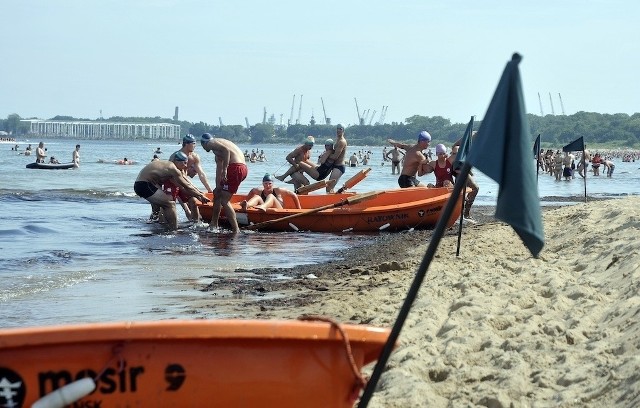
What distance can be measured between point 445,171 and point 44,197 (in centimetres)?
1396

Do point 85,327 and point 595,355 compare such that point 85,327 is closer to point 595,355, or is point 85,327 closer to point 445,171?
point 595,355

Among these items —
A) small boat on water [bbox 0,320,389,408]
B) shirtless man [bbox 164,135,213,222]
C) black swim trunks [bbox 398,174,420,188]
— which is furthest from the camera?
black swim trunks [bbox 398,174,420,188]

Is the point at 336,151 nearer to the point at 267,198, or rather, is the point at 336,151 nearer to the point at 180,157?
the point at 267,198

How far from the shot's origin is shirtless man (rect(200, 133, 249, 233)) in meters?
16.3

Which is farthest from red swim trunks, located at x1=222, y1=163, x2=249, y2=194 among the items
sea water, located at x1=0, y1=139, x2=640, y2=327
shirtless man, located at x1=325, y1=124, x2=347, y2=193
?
shirtless man, located at x1=325, y1=124, x2=347, y2=193

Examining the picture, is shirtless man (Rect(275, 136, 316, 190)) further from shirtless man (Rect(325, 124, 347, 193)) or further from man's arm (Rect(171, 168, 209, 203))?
man's arm (Rect(171, 168, 209, 203))

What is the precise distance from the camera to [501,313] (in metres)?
7.55

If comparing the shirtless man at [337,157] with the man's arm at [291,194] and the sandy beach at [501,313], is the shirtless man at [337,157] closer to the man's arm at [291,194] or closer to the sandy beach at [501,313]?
the man's arm at [291,194]

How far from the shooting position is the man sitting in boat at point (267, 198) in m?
17.7

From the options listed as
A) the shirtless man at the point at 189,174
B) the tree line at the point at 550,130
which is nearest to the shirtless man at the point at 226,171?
the shirtless man at the point at 189,174

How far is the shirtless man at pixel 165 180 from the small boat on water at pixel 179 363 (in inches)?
493

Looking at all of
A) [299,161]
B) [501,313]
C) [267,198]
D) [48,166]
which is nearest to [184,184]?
[267,198]

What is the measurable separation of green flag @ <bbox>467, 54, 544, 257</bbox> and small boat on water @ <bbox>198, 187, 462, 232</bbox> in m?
12.8

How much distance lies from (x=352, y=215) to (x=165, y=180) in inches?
127
